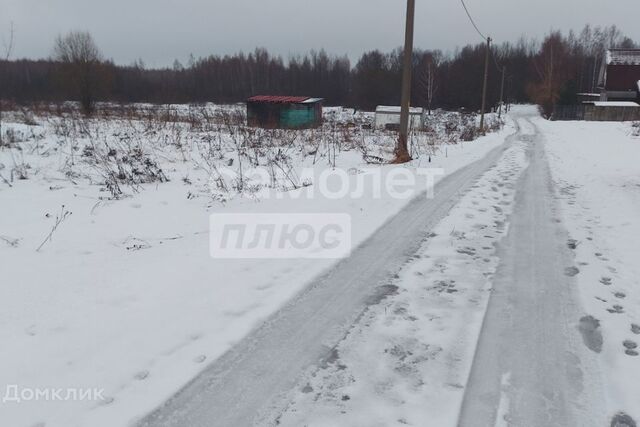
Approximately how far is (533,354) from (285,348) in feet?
5.09

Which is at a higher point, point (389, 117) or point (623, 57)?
point (623, 57)

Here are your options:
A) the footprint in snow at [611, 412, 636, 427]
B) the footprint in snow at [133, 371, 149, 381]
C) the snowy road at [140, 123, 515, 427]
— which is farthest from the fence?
the footprint in snow at [133, 371, 149, 381]

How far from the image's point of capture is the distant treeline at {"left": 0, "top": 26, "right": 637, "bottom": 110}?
58463 millimetres

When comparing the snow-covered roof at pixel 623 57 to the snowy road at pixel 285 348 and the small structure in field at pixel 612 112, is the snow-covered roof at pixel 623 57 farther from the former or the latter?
the snowy road at pixel 285 348

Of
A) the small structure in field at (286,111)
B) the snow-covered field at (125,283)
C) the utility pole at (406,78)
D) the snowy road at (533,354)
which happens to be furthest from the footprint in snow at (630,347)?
the small structure in field at (286,111)

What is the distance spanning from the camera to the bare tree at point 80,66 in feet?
91.9

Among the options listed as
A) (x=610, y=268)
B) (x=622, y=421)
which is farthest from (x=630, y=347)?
(x=610, y=268)

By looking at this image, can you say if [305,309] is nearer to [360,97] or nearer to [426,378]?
[426,378]

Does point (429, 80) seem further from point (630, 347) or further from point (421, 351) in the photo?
point (421, 351)

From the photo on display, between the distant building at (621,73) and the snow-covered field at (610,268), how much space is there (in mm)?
48060

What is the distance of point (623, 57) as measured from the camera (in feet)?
152

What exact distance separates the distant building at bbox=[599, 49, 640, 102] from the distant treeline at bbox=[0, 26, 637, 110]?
343cm

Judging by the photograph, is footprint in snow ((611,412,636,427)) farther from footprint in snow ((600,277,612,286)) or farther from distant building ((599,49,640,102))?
distant building ((599,49,640,102))

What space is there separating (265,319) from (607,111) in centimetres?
4927
